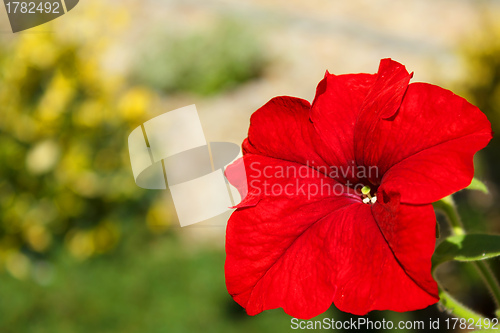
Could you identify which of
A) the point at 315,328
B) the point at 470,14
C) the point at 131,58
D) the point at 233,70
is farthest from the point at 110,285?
the point at 470,14

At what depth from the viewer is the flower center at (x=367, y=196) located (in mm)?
832

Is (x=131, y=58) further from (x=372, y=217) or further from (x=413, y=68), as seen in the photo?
(x=372, y=217)

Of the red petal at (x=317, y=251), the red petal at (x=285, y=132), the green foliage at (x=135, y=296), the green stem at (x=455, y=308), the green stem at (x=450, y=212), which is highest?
the red petal at (x=285, y=132)

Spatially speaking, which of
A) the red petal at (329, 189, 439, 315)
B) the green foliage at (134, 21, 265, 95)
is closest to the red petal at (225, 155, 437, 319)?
the red petal at (329, 189, 439, 315)

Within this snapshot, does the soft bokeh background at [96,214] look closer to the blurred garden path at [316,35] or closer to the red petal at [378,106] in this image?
the blurred garden path at [316,35]

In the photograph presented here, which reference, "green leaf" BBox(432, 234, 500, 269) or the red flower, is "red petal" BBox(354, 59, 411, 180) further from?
"green leaf" BBox(432, 234, 500, 269)

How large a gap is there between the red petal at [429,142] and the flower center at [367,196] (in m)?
0.06

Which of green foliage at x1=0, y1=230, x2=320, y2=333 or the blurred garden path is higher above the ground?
the blurred garden path

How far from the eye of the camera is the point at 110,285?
284cm

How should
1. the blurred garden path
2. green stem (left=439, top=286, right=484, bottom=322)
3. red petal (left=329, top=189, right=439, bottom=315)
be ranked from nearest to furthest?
red petal (left=329, top=189, right=439, bottom=315)
green stem (left=439, top=286, right=484, bottom=322)
the blurred garden path

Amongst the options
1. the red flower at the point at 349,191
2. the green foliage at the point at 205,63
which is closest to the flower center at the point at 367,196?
the red flower at the point at 349,191

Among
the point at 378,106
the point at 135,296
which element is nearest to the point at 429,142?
the point at 378,106

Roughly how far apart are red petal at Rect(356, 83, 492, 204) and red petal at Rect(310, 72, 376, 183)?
0.15ft

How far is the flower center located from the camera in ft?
2.73
